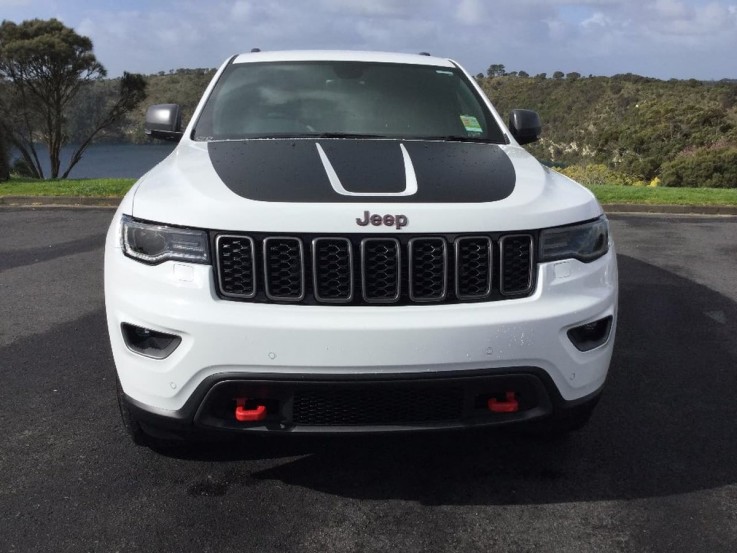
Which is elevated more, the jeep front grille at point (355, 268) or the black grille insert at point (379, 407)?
the jeep front grille at point (355, 268)

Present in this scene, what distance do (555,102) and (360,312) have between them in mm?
68107

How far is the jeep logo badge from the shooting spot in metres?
2.66

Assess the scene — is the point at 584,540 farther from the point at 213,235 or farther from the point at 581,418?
the point at 213,235

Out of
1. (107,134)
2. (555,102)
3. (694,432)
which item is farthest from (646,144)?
(694,432)

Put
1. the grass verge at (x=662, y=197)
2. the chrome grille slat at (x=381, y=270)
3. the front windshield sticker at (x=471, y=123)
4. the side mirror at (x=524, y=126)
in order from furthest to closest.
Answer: the grass verge at (x=662, y=197)
the side mirror at (x=524, y=126)
the front windshield sticker at (x=471, y=123)
the chrome grille slat at (x=381, y=270)

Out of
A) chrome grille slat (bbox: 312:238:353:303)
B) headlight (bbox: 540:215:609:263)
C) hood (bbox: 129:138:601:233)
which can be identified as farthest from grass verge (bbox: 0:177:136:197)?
headlight (bbox: 540:215:609:263)

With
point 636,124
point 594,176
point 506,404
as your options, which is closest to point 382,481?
point 506,404

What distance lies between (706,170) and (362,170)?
3413 centimetres

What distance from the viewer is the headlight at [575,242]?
284 cm

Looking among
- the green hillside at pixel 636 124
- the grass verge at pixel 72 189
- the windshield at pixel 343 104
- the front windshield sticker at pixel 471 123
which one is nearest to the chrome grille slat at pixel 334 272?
the windshield at pixel 343 104

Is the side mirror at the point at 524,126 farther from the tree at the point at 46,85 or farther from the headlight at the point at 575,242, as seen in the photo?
the tree at the point at 46,85

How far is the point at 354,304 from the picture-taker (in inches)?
106

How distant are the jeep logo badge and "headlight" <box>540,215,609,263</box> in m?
0.53

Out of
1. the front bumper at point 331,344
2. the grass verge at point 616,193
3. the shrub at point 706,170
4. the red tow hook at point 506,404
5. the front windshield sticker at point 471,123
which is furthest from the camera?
the shrub at point 706,170
